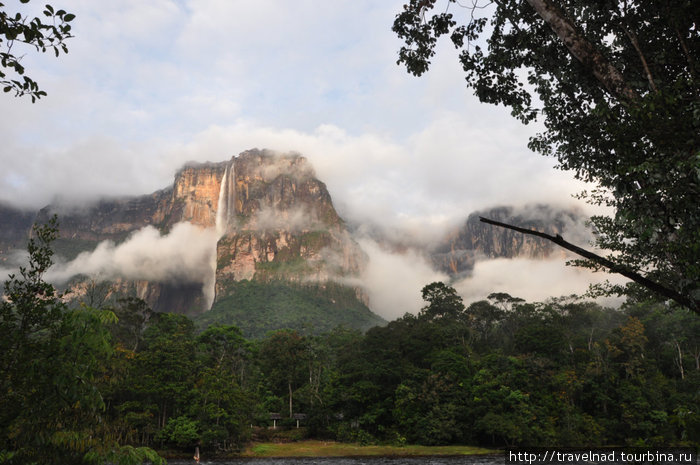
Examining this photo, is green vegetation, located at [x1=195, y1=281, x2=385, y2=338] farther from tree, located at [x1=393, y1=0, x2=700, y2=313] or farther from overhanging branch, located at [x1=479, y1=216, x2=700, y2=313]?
overhanging branch, located at [x1=479, y1=216, x2=700, y2=313]

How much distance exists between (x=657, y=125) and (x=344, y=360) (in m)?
52.0

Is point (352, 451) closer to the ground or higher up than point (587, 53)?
closer to the ground

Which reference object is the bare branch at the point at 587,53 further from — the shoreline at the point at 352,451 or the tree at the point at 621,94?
the shoreline at the point at 352,451

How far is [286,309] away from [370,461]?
120458 mm

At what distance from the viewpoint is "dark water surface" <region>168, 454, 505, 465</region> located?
114 feet

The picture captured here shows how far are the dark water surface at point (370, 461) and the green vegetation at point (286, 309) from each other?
3411 inches

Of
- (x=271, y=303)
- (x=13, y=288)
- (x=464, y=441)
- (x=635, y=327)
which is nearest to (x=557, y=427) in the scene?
(x=464, y=441)

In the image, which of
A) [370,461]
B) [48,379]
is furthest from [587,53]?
[370,461]

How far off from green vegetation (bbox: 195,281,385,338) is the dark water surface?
8663 cm

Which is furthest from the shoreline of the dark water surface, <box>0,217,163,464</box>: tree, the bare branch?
the bare branch

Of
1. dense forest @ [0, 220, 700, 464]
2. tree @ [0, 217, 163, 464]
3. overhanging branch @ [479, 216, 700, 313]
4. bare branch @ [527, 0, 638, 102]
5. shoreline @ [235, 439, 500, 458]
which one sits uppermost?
bare branch @ [527, 0, 638, 102]

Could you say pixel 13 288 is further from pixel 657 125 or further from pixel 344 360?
pixel 344 360

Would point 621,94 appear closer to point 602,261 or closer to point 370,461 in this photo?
point 602,261

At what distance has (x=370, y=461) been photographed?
3641 centimetres
